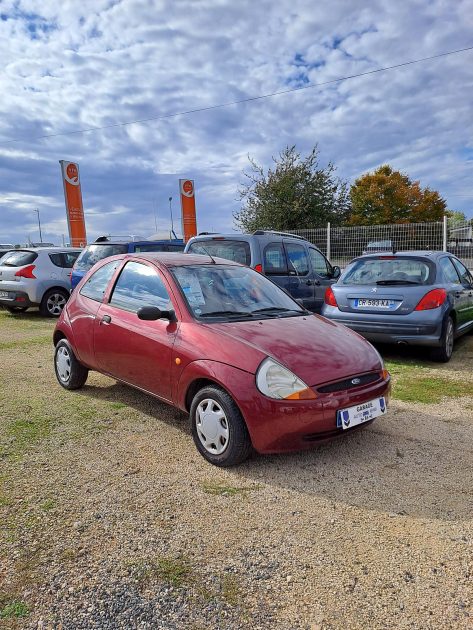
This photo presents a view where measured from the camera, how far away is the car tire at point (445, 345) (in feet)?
20.7

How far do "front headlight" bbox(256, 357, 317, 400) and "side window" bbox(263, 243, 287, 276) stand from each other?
14.2 ft

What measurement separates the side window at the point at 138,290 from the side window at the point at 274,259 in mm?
3213

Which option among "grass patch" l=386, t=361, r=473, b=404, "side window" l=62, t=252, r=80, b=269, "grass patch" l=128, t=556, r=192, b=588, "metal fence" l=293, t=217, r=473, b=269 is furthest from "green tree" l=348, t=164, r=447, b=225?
"grass patch" l=128, t=556, r=192, b=588

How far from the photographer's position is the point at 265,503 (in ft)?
9.83

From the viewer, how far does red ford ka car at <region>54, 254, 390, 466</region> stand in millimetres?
3230

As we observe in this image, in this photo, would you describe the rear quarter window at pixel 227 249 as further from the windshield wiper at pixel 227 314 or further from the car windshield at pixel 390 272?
the windshield wiper at pixel 227 314

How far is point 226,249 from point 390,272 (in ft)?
8.14

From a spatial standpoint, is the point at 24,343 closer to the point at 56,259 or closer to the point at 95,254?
the point at 95,254

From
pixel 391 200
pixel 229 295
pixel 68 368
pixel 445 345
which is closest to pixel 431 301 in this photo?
pixel 445 345

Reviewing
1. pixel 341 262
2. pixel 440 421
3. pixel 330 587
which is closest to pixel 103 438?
pixel 330 587

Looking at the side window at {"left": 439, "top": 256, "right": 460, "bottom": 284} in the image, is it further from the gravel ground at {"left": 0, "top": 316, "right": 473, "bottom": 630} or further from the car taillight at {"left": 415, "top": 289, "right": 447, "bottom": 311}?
the gravel ground at {"left": 0, "top": 316, "right": 473, "bottom": 630}

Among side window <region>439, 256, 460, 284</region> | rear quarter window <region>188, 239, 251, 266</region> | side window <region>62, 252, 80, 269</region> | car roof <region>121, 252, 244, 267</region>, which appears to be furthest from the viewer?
side window <region>62, 252, 80, 269</region>

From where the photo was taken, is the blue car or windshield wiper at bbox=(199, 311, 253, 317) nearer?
windshield wiper at bbox=(199, 311, 253, 317)

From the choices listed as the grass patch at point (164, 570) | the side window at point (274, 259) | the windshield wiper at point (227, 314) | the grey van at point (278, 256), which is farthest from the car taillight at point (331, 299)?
the grass patch at point (164, 570)
